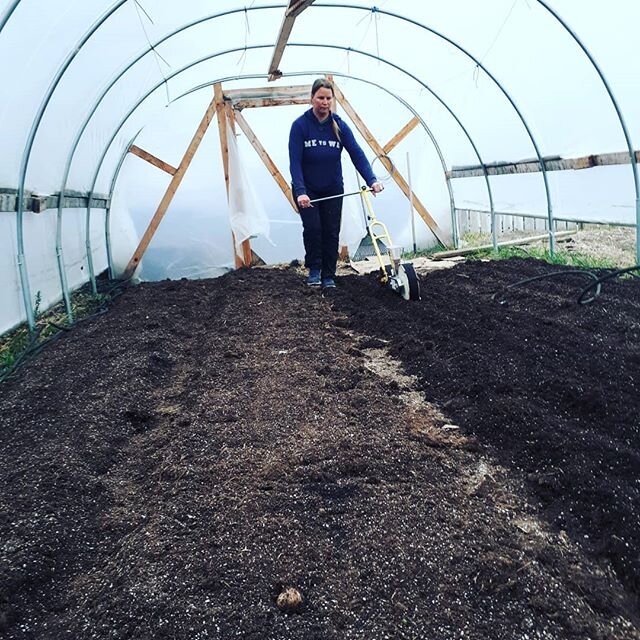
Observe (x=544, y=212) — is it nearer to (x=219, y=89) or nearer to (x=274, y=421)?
(x=219, y=89)

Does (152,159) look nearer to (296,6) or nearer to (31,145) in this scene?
(31,145)

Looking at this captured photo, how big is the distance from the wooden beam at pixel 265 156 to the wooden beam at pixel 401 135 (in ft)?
5.23

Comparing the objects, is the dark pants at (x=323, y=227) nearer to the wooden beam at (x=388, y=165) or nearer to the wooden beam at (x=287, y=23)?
the wooden beam at (x=287, y=23)

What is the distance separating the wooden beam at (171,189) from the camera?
9.36 m

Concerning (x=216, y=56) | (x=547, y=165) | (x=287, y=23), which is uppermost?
(x=216, y=56)

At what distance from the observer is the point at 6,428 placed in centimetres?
370

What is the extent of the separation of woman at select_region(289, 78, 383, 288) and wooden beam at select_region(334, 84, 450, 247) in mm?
3298

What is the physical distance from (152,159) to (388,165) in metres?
3.42

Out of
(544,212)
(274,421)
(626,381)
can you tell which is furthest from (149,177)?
(626,381)

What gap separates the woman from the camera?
20.3 feet

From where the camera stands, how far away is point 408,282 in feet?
18.7

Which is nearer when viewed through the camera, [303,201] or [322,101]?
[303,201]

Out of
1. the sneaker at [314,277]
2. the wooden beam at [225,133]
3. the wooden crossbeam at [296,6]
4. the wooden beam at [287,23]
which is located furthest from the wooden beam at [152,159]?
the wooden crossbeam at [296,6]

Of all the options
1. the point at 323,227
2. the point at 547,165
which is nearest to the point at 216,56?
the point at 323,227
